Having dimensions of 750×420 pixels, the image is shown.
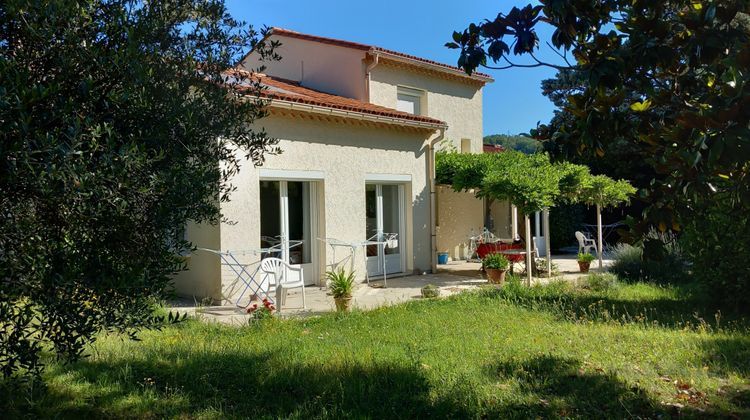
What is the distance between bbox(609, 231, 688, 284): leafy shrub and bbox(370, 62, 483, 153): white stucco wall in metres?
7.23

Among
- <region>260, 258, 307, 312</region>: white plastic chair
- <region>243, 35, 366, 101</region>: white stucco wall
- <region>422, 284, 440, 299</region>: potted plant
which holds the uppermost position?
<region>243, 35, 366, 101</region>: white stucco wall

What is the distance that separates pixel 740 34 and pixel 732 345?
445 cm

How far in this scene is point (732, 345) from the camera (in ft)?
21.1

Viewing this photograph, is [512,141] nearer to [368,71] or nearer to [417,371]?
[368,71]

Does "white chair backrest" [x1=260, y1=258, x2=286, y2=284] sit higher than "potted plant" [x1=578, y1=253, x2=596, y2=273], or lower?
higher

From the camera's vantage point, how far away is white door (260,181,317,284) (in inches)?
455

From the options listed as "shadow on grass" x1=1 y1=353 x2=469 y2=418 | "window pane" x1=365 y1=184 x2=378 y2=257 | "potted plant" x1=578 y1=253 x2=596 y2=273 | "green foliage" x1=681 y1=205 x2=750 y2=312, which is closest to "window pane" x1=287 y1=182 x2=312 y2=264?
"window pane" x1=365 y1=184 x2=378 y2=257

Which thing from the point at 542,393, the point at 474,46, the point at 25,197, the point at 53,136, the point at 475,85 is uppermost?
the point at 475,85

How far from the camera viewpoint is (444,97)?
1812cm

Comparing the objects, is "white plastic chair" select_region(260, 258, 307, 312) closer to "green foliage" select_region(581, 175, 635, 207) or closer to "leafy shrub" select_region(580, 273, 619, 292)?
"leafy shrub" select_region(580, 273, 619, 292)

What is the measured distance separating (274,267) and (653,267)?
8.49m

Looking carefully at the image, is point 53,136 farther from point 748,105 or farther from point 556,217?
point 556,217

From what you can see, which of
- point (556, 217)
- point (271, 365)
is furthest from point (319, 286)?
point (556, 217)

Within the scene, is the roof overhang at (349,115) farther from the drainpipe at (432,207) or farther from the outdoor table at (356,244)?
the outdoor table at (356,244)
